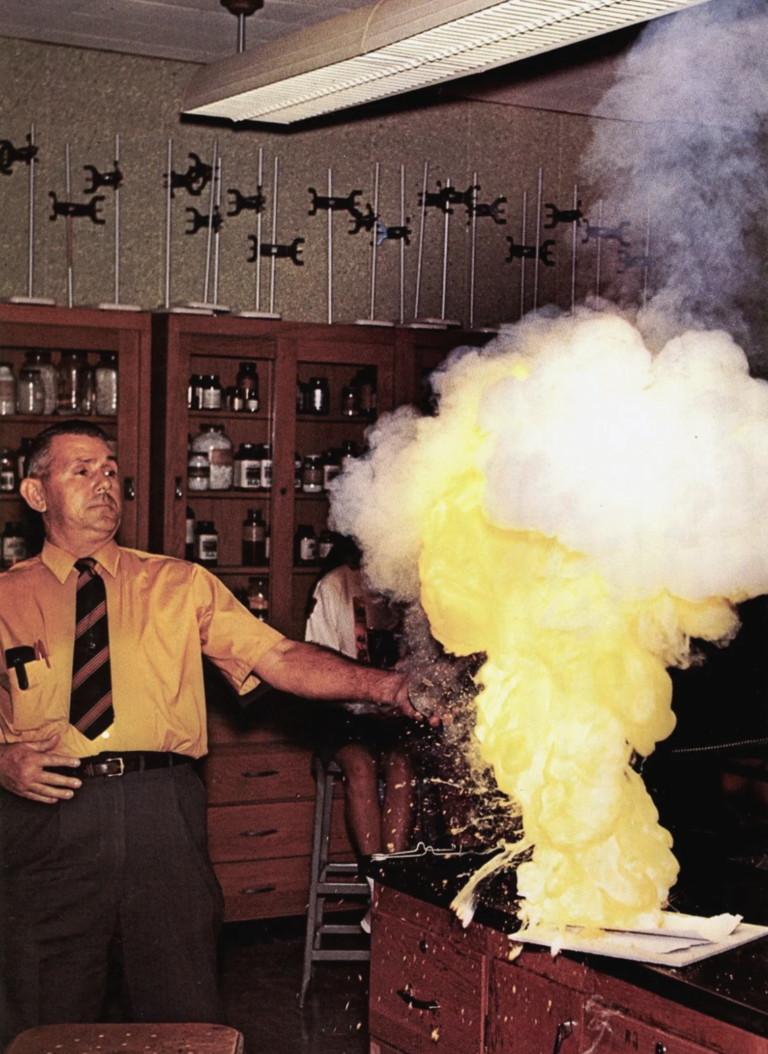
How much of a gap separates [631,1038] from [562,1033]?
16 centimetres

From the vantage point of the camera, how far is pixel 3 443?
5.25 m

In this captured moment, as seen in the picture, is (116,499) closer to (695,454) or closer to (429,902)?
(429,902)

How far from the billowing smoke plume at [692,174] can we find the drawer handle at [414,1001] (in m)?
3.59

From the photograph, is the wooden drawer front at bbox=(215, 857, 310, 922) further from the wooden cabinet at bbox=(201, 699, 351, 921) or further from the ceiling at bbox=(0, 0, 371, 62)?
the ceiling at bbox=(0, 0, 371, 62)

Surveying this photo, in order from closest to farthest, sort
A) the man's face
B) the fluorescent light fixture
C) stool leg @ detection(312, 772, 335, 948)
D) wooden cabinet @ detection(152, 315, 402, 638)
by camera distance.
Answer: the fluorescent light fixture < the man's face < stool leg @ detection(312, 772, 335, 948) < wooden cabinet @ detection(152, 315, 402, 638)

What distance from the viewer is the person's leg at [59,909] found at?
3.18m

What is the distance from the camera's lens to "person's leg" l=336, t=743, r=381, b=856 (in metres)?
4.95

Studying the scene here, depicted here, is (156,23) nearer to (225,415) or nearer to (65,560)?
(225,415)

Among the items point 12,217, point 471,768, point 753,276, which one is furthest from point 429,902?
point 753,276

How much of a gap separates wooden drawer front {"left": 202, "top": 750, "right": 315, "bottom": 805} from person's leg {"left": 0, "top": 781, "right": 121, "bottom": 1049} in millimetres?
1921

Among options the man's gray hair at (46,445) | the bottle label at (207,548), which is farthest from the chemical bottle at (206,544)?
the man's gray hair at (46,445)

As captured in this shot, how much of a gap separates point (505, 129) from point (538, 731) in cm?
442

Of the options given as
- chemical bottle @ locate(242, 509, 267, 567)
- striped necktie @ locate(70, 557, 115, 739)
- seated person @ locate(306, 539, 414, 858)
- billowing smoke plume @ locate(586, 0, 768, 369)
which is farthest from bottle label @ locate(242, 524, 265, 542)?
striped necktie @ locate(70, 557, 115, 739)

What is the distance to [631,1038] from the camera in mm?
2371
